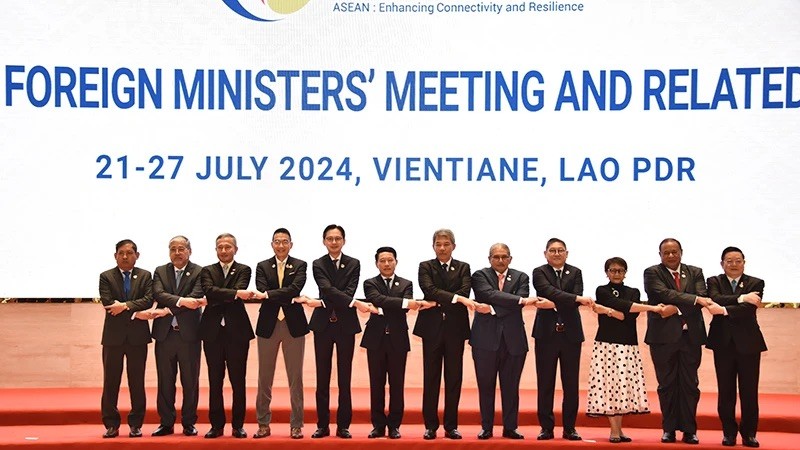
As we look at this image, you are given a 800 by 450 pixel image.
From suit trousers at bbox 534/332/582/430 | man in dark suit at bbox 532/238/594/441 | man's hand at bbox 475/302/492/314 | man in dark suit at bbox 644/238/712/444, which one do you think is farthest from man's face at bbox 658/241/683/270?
man's hand at bbox 475/302/492/314

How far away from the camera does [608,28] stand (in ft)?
26.1

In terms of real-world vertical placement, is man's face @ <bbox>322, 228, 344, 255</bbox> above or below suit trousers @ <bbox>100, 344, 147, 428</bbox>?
above

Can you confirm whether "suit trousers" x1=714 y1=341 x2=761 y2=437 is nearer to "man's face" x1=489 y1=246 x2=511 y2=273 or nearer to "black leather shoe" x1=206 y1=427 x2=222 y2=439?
"man's face" x1=489 y1=246 x2=511 y2=273

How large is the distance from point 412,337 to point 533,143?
1771 mm

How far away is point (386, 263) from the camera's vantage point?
6.43m

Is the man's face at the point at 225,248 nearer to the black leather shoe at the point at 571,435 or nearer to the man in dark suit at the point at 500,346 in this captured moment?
the man in dark suit at the point at 500,346

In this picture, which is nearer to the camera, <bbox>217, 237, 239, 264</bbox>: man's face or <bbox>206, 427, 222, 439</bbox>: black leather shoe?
<bbox>206, 427, 222, 439</bbox>: black leather shoe

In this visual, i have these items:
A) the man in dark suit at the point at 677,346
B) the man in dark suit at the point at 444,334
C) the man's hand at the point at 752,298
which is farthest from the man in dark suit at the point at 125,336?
the man's hand at the point at 752,298

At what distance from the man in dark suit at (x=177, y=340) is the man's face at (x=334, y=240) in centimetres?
82

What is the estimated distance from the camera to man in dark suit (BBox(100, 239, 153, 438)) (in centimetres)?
630

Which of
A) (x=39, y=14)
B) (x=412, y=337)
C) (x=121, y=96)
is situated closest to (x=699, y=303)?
(x=412, y=337)

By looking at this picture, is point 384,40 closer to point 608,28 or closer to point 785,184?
point 608,28

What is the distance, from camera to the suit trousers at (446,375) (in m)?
6.34

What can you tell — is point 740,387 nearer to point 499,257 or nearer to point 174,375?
point 499,257
